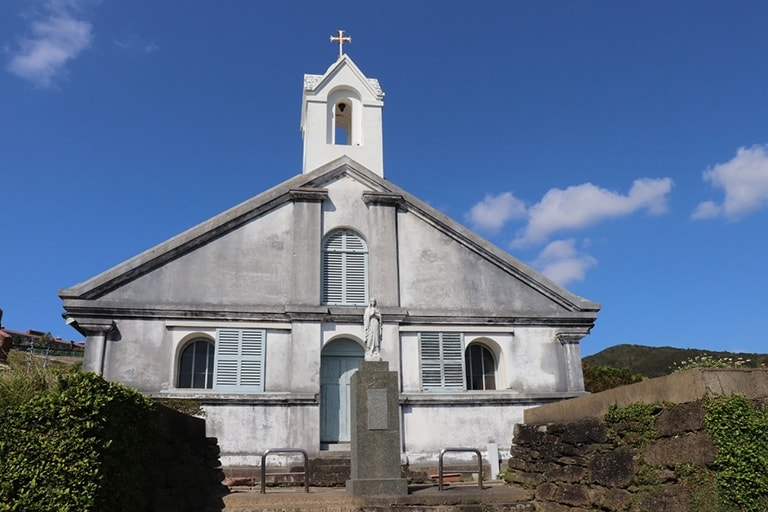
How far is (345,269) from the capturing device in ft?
62.8

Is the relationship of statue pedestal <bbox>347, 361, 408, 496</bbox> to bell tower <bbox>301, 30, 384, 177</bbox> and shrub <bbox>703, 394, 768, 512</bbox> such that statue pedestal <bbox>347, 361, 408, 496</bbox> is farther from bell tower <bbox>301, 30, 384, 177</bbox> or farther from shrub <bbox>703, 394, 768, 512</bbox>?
bell tower <bbox>301, 30, 384, 177</bbox>

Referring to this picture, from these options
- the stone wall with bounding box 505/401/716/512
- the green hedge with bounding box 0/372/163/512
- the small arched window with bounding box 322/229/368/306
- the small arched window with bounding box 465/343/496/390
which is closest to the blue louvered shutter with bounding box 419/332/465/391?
the small arched window with bounding box 465/343/496/390

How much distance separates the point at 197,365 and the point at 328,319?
377 centimetres

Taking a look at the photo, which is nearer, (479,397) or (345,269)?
(479,397)

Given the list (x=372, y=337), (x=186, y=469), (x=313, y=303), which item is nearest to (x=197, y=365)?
(x=313, y=303)

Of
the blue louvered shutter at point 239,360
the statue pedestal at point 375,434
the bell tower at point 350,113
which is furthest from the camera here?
the bell tower at point 350,113

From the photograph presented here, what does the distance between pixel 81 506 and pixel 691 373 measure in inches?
276

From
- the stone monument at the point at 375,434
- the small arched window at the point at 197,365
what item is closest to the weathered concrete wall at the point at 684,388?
the stone monument at the point at 375,434

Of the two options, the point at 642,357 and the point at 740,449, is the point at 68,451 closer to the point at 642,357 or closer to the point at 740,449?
the point at 740,449

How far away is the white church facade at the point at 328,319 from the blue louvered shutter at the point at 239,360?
3 centimetres

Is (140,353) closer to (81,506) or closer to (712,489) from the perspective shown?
(81,506)

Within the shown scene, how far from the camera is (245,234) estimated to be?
1884cm

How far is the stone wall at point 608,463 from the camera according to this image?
7.96 m

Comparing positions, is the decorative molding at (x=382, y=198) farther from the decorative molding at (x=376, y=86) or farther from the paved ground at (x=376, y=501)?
the paved ground at (x=376, y=501)
